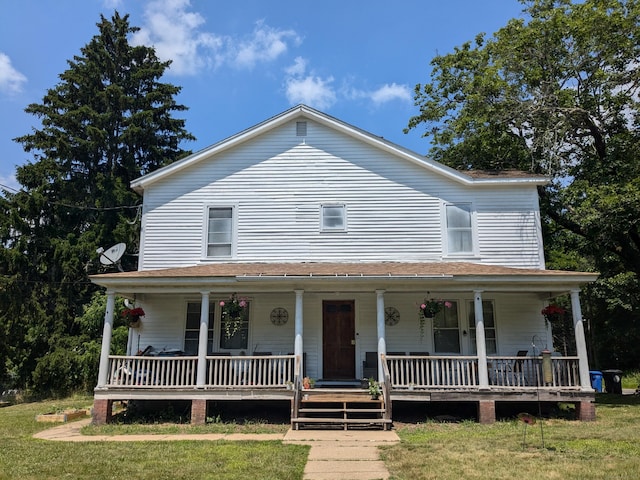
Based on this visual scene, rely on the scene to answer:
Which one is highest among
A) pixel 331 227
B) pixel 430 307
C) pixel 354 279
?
pixel 331 227

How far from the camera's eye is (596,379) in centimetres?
1909

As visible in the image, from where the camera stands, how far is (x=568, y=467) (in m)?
6.74

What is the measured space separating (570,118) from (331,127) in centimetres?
840

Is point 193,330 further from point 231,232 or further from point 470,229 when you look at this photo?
point 470,229

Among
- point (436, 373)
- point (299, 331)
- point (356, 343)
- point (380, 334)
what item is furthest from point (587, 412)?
point (299, 331)

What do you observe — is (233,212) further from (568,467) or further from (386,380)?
(568,467)

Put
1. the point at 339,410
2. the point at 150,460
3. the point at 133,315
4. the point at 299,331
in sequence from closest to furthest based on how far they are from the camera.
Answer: the point at 150,460
the point at 339,410
the point at 299,331
the point at 133,315

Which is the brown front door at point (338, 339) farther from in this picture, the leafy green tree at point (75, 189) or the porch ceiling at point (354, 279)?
the leafy green tree at point (75, 189)

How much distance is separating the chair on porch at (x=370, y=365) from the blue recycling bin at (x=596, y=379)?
427 inches

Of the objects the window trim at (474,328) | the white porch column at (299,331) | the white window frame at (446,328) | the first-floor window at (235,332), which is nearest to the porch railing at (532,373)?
the window trim at (474,328)

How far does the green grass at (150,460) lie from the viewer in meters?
6.74

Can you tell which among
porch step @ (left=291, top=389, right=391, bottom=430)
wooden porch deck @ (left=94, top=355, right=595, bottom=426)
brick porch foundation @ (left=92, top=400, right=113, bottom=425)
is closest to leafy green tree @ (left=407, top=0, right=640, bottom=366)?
wooden porch deck @ (left=94, top=355, right=595, bottom=426)

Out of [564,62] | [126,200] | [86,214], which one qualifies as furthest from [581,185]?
[86,214]

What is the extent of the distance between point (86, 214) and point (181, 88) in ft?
32.3
